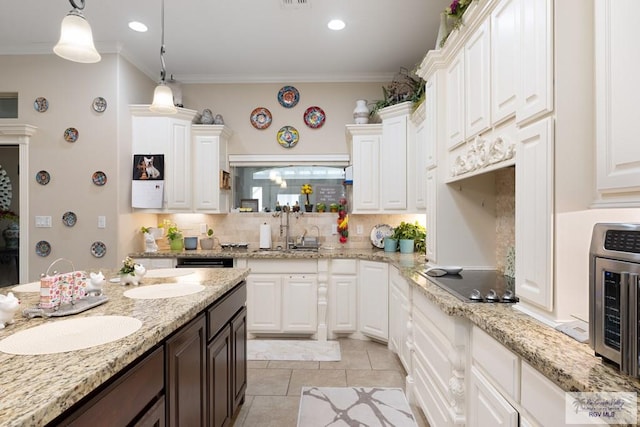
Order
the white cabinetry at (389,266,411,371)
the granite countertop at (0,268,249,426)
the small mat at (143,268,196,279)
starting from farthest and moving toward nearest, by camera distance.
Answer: the white cabinetry at (389,266,411,371) → the small mat at (143,268,196,279) → the granite countertop at (0,268,249,426)

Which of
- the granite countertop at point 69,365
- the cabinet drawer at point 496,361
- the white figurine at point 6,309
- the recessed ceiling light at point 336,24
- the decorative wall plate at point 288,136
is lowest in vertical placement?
the cabinet drawer at point 496,361

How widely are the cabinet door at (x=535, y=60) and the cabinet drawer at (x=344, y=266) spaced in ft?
7.83

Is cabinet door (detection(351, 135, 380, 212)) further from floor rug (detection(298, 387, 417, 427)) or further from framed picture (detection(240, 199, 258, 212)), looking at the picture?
floor rug (detection(298, 387, 417, 427))

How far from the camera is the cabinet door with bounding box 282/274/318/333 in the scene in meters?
3.64

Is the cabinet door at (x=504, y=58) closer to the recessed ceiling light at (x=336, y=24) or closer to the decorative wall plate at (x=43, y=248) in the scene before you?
the recessed ceiling light at (x=336, y=24)

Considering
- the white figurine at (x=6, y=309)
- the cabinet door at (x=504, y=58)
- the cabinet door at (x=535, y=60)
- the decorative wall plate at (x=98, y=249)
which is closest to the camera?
the white figurine at (x=6, y=309)

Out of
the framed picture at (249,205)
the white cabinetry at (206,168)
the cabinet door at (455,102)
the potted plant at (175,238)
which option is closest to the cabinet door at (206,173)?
the white cabinetry at (206,168)

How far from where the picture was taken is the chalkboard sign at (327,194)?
4.33 meters

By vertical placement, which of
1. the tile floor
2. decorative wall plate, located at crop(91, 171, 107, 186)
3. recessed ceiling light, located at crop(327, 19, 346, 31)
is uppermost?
recessed ceiling light, located at crop(327, 19, 346, 31)

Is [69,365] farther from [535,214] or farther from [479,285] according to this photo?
[479,285]

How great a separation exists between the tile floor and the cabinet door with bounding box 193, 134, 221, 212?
1.80 meters

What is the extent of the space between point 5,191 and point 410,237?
14.1 ft

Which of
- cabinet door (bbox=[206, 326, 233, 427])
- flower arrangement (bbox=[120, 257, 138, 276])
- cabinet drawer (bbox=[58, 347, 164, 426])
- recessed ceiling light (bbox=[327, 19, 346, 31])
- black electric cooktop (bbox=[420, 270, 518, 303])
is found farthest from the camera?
recessed ceiling light (bbox=[327, 19, 346, 31])

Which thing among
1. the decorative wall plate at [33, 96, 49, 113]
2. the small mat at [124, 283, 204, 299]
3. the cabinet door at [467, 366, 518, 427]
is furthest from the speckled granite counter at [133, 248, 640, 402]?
the decorative wall plate at [33, 96, 49, 113]
